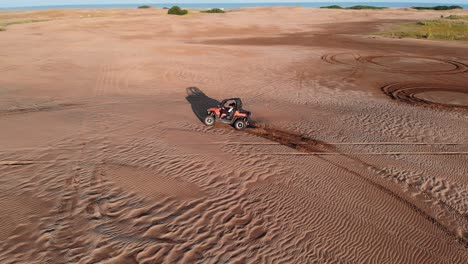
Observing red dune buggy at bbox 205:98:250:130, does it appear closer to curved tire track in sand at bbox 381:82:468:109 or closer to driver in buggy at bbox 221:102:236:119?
driver in buggy at bbox 221:102:236:119

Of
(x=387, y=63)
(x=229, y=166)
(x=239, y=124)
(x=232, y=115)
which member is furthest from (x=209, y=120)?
(x=387, y=63)

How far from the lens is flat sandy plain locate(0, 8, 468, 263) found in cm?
657

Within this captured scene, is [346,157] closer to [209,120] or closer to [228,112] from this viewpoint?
[228,112]

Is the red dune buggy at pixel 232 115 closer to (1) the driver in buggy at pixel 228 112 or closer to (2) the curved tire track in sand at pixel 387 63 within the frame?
(1) the driver in buggy at pixel 228 112

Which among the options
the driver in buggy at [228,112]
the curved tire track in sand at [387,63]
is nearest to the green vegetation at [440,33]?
the curved tire track in sand at [387,63]

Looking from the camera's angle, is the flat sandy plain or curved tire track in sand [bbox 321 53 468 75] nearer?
the flat sandy plain

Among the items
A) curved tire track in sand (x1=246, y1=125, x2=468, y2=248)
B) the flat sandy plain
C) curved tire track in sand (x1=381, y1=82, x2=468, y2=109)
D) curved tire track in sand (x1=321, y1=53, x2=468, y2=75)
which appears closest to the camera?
the flat sandy plain

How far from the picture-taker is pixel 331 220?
741cm

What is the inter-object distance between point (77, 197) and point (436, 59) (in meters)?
28.3

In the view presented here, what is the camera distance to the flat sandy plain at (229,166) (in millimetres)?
6566

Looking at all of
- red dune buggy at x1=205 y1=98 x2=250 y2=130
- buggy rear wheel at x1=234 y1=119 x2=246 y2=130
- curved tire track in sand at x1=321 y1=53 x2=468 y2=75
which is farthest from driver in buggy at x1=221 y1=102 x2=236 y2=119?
curved tire track in sand at x1=321 y1=53 x2=468 y2=75

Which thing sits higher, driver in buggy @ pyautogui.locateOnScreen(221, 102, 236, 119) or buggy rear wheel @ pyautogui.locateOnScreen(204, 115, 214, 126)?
driver in buggy @ pyautogui.locateOnScreen(221, 102, 236, 119)

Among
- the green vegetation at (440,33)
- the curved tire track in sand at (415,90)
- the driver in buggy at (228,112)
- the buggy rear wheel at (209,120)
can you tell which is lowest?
the curved tire track in sand at (415,90)

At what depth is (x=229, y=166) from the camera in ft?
31.0
